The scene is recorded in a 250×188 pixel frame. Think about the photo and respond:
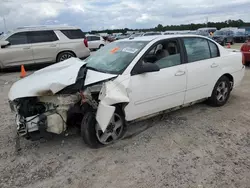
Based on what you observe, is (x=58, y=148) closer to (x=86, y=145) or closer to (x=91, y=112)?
(x=86, y=145)

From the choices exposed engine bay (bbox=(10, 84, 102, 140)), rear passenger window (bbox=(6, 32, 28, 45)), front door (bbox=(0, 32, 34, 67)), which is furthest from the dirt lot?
rear passenger window (bbox=(6, 32, 28, 45))

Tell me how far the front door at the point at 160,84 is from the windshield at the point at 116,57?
0.73 feet

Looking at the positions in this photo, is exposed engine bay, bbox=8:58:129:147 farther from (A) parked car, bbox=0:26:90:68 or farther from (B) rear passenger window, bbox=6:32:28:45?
(B) rear passenger window, bbox=6:32:28:45

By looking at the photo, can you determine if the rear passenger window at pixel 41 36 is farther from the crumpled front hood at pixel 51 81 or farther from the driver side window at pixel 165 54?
the driver side window at pixel 165 54

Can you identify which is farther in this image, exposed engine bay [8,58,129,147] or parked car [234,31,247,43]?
parked car [234,31,247,43]

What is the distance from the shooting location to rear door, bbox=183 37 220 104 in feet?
14.4

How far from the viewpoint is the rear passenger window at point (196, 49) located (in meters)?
4.46

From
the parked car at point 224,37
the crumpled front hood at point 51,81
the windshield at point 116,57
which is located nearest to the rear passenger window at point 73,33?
the windshield at point 116,57

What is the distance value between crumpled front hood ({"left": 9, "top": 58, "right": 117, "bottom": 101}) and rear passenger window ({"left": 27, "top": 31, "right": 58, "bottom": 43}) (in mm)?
7237

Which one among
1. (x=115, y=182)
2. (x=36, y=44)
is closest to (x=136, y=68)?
(x=115, y=182)

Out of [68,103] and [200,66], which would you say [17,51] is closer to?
[68,103]

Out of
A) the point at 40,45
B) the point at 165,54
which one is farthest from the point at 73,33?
the point at 165,54

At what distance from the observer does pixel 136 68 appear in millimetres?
3680

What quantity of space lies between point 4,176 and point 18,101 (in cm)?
99
